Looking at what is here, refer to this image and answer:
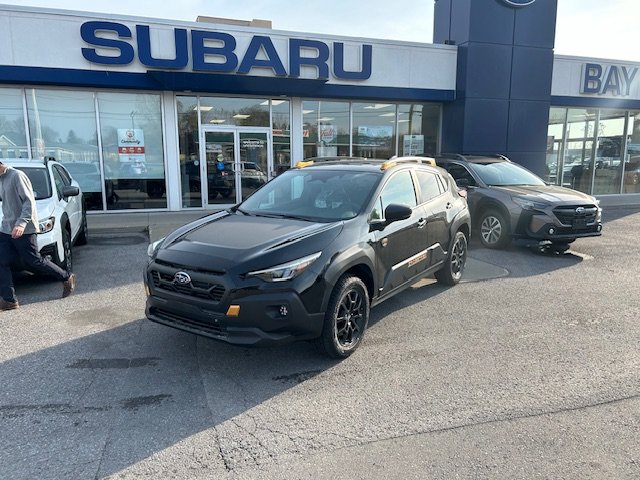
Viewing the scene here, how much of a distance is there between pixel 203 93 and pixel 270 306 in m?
11.1

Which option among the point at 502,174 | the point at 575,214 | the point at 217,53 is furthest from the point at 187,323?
the point at 217,53

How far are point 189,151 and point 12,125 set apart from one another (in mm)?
4393

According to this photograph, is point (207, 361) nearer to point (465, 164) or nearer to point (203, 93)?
point (465, 164)

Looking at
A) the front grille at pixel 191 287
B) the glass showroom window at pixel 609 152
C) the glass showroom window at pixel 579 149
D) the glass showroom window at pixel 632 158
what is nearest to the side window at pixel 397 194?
the front grille at pixel 191 287

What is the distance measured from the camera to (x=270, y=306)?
3.73 metres

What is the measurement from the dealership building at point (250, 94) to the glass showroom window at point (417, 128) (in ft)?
0.16

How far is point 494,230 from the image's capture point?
9.09m

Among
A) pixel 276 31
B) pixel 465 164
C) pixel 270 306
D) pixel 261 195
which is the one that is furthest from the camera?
pixel 276 31

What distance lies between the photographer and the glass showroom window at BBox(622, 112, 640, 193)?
18875 mm

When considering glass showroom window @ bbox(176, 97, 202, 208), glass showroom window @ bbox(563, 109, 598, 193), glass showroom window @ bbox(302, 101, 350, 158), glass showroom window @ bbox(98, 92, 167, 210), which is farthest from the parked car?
glass showroom window @ bbox(563, 109, 598, 193)

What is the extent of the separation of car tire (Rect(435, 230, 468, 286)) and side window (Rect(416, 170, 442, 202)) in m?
0.71

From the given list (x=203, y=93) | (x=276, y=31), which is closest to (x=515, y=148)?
(x=276, y=31)

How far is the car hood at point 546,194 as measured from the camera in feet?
27.8

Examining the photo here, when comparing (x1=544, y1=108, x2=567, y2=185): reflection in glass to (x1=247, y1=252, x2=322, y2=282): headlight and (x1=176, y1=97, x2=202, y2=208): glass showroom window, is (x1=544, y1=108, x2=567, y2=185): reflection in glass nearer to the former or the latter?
(x1=176, y1=97, x2=202, y2=208): glass showroom window
